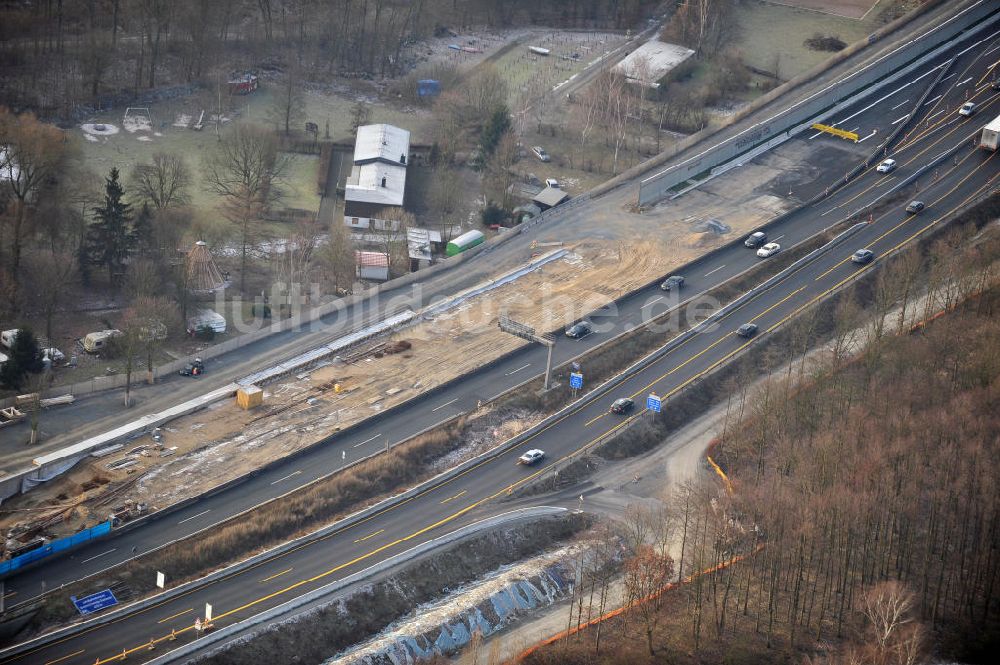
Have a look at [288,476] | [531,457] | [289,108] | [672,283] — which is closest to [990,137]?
[672,283]

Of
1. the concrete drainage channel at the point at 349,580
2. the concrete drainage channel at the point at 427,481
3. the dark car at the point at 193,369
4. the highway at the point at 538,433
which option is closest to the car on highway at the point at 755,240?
the highway at the point at 538,433

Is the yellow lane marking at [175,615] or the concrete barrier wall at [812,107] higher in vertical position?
the concrete barrier wall at [812,107]

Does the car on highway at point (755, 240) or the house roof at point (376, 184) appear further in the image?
the house roof at point (376, 184)

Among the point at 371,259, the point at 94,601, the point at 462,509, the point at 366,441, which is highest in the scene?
the point at 371,259

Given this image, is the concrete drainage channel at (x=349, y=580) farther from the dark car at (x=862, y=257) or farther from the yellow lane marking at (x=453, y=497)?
the dark car at (x=862, y=257)

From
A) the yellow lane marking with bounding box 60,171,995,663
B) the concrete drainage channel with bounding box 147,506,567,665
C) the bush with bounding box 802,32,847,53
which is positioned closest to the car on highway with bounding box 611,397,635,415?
the yellow lane marking with bounding box 60,171,995,663

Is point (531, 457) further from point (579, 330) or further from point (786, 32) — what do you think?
point (786, 32)
